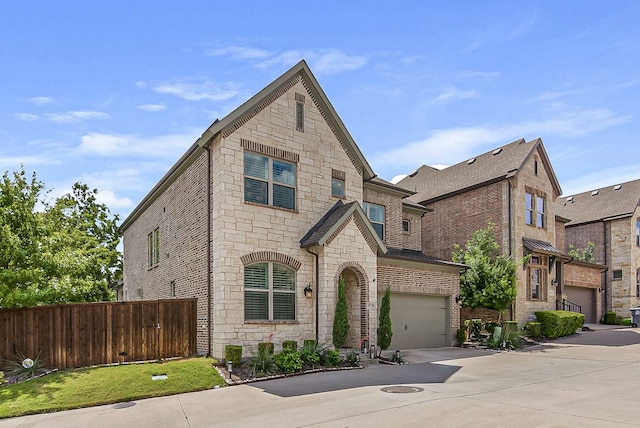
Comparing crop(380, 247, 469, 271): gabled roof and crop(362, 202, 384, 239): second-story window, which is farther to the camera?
crop(362, 202, 384, 239): second-story window

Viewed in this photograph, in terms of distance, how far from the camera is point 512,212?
24891 millimetres

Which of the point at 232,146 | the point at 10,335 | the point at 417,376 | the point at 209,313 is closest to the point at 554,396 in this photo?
the point at 417,376

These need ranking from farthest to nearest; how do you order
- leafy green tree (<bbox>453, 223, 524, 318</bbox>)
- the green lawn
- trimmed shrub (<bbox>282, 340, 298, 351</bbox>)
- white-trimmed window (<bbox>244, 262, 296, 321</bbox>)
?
leafy green tree (<bbox>453, 223, 524, 318</bbox>), white-trimmed window (<bbox>244, 262, 296, 321</bbox>), trimmed shrub (<bbox>282, 340, 298, 351</bbox>), the green lawn

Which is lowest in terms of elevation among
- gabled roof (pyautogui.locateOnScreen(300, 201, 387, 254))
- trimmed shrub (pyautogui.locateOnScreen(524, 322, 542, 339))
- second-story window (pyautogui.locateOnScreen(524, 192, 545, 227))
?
trimmed shrub (pyautogui.locateOnScreen(524, 322, 542, 339))

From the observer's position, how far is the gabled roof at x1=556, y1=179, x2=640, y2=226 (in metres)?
34.7

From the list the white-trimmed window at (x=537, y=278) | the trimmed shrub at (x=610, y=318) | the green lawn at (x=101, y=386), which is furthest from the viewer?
the trimmed shrub at (x=610, y=318)

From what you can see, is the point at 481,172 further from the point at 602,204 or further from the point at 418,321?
the point at 602,204

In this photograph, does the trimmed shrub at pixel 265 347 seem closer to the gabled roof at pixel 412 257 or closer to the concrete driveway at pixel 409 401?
the concrete driveway at pixel 409 401

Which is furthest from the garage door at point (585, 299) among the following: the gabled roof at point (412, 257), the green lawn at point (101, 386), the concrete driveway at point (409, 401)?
the green lawn at point (101, 386)

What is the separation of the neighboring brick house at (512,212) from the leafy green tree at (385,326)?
1016 centimetres

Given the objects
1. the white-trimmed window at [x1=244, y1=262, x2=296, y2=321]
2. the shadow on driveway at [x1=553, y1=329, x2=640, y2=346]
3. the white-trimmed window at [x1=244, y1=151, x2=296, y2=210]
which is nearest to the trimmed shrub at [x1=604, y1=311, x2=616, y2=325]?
the shadow on driveway at [x1=553, y1=329, x2=640, y2=346]

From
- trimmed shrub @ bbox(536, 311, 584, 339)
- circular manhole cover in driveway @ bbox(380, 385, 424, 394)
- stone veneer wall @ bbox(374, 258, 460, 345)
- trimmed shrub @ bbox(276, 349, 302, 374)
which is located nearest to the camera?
circular manhole cover in driveway @ bbox(380, 385, 424, 394)

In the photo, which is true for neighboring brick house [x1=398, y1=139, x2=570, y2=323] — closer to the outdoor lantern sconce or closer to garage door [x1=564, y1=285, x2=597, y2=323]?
garage door [x1=564, y1=285, x2=597, y2=323]

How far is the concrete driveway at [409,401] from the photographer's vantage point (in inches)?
335
